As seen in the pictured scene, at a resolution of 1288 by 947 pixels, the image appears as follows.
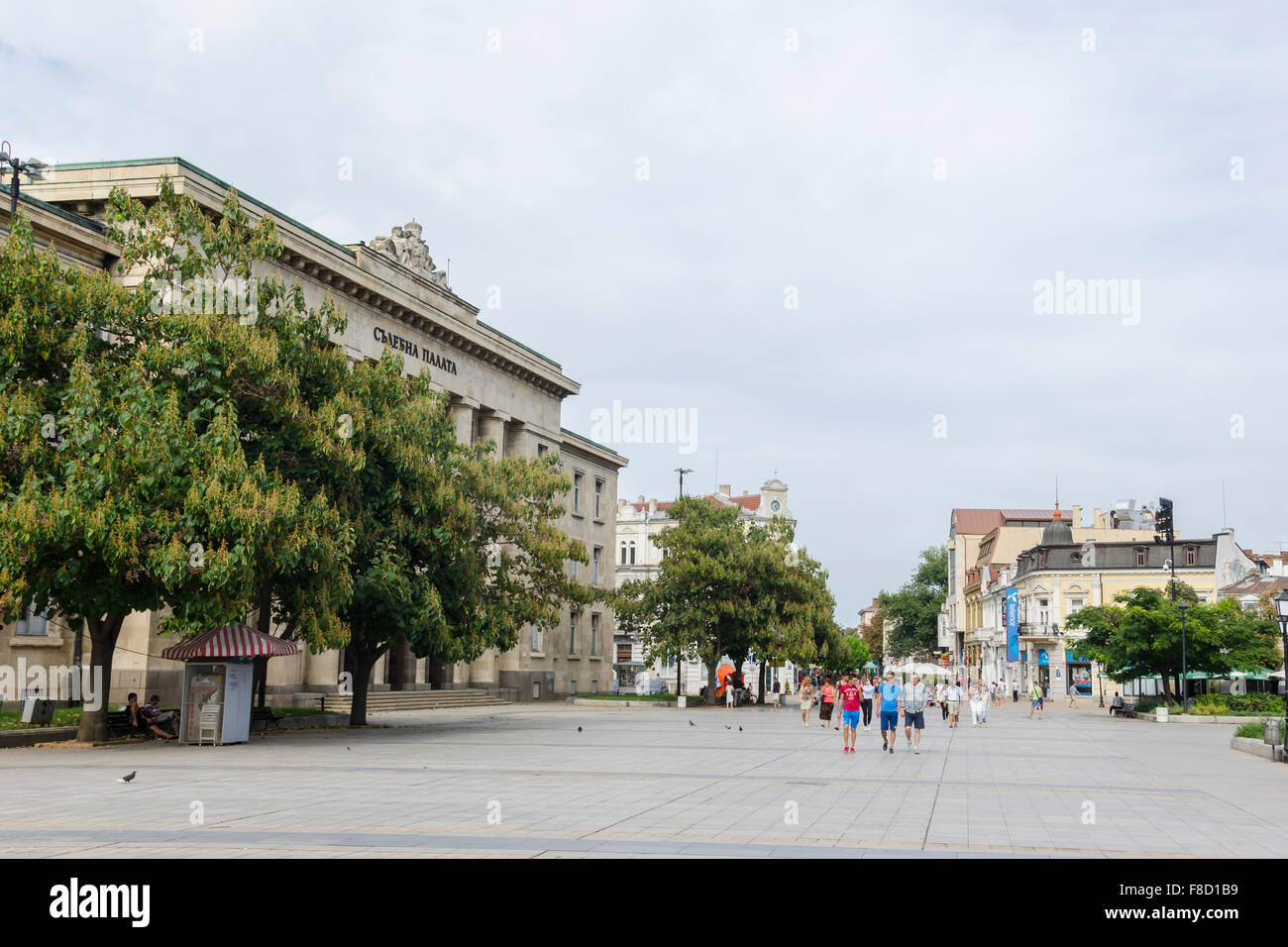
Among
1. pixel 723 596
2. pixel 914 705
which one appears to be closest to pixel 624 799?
pixel 914 705

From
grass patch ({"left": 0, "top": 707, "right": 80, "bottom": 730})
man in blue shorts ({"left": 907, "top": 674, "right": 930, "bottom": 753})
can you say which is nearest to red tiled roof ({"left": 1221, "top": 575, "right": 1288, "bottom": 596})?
man in blue shorts ({"left": 907, "top": 674, "right": 930, "bottom": 753})

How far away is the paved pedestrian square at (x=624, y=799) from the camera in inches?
428

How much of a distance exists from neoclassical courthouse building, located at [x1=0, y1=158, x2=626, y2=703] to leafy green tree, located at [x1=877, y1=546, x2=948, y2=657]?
80417 millimetres

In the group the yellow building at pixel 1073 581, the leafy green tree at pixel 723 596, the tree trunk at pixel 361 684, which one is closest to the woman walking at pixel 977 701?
the leafy green tree at pixel 723 596

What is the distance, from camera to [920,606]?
463 ft

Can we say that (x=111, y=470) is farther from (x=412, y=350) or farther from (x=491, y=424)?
(x=491, y=424)

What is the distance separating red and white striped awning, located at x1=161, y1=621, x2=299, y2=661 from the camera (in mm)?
23938

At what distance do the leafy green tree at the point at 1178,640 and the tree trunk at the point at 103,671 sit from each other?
128 ft

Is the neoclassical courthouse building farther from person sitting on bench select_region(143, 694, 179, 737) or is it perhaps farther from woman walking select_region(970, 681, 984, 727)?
woman walking select_region(970, 681, 984, 727)

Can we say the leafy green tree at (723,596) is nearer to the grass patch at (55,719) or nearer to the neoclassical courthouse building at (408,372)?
the neoclassical courthouse building at (408,372)

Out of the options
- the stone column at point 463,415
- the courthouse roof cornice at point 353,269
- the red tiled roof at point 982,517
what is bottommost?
the stone column at point 463,415
